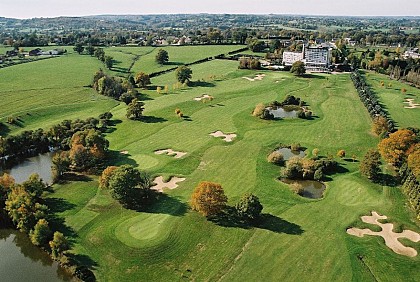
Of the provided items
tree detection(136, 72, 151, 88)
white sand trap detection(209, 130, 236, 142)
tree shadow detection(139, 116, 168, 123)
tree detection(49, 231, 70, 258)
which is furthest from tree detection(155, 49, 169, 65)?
tree detection(49, 231, 70, 258)

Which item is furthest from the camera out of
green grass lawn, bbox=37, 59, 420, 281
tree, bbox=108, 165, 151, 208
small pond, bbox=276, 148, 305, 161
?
small pond, bbox=276, 148, 305, 161

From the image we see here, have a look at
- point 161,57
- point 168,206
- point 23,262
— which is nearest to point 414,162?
point 168,206

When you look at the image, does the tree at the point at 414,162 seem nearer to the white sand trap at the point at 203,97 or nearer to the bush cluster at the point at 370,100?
the bush cluster at the point at 370,100

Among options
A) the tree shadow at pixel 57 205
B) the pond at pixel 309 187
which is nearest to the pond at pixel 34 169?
the tree shadow at pixel 57 205

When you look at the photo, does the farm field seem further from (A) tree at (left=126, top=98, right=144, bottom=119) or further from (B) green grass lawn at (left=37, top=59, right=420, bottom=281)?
(A) tree at (left=126, top=98, right=144, bottom=119)

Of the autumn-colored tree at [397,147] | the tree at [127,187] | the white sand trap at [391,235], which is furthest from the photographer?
the autumn-colored tree at [397,147]

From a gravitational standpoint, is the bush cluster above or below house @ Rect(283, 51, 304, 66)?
below
